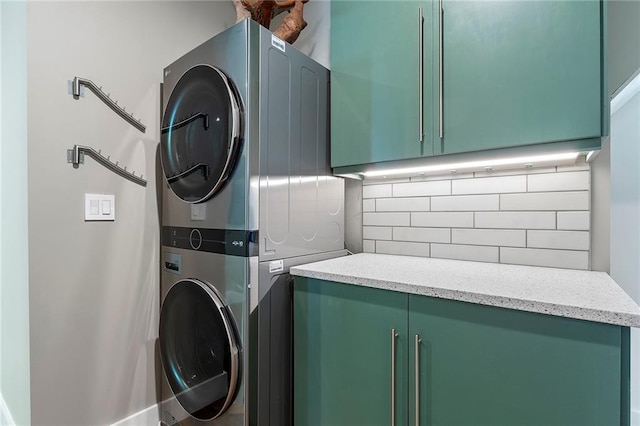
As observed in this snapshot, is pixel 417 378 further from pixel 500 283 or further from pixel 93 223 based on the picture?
pixel 93 223

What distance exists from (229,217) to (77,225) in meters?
0.75

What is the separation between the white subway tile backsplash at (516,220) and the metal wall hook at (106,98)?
1768 mm

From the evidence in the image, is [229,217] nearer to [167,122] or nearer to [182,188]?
[182,188]

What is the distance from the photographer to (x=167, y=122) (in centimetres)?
157

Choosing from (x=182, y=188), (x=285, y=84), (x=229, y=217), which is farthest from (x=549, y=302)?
(x=182, y=188)

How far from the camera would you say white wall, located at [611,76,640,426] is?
1.36 meters

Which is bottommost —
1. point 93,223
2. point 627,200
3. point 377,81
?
point 93,223

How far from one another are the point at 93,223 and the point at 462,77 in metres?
1.75

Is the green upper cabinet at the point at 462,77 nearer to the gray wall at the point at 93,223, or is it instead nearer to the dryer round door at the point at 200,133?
the dryer round door at the point at 200,133

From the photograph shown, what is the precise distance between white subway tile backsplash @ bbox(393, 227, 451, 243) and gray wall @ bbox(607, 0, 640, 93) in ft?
2.83

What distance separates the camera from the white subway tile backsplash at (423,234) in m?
1.62

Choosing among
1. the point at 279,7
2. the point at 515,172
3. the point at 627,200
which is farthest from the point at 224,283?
the point at 627,200

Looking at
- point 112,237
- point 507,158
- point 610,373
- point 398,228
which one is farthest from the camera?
point 398,228

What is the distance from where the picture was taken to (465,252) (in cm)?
155
